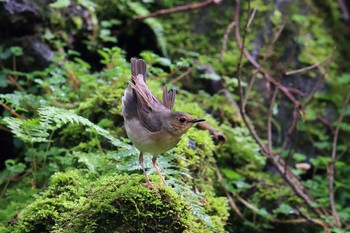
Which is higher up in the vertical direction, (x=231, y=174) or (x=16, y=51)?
(x=16, y=51)

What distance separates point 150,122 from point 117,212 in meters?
0.62

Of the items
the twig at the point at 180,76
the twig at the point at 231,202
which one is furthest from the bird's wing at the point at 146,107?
the twig at the point at 180,76

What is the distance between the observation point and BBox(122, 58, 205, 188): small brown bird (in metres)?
3.12

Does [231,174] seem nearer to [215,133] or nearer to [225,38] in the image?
[215,133]

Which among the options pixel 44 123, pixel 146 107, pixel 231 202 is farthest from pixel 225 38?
pixel 44 123

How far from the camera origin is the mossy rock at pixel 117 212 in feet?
9.66

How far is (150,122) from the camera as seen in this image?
3.21 m

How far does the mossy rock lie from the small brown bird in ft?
0.42

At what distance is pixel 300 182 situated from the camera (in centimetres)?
559

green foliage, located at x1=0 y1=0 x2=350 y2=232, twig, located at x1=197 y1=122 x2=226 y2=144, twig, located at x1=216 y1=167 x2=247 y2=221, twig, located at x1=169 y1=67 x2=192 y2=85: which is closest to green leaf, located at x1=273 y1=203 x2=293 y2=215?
green foliage, located at x1=0 y1=0 x2=350 y2=232

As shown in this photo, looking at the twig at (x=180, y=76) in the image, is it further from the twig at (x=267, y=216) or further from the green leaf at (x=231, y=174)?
the twig at (x=267, y=216)

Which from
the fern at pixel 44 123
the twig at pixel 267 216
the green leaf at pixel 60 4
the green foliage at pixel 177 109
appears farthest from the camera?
the green leaf at pixel 60 4

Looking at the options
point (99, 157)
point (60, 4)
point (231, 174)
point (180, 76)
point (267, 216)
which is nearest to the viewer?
point (99, 157)

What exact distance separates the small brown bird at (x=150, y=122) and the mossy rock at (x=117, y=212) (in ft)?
0.42
